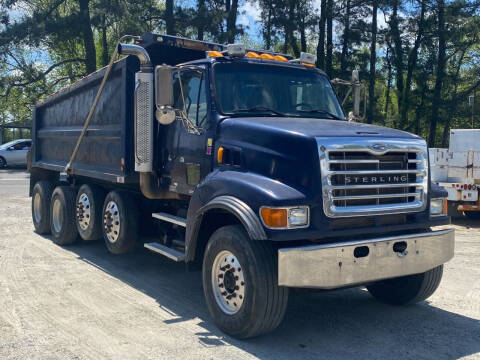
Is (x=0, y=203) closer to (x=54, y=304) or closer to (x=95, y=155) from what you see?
(x=95, y=155)

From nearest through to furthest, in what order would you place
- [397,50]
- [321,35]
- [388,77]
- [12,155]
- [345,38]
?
1. [321,35]
2. [345,38]
3. [12,155]
4. [397,50]
5. [388,77]

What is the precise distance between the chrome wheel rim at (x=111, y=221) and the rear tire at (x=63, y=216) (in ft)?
4.67

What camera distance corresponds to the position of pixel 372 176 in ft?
16.1

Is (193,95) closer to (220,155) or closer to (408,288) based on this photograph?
(220,155)

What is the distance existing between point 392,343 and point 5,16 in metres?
25.3

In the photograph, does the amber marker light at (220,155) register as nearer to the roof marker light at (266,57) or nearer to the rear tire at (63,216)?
the roof marker light at (266,57)

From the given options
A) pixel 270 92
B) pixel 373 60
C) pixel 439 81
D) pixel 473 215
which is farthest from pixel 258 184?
pixel 439 81

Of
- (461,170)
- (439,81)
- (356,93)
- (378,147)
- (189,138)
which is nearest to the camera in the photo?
(378,147)

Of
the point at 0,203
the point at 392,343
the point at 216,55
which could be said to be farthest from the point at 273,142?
the point at 0,203

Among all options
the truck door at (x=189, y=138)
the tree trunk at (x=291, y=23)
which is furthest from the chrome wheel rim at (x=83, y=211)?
the tree trunk at (x=291, y=23)

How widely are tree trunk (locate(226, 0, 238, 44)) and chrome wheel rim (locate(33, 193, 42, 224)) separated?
52.5 ft

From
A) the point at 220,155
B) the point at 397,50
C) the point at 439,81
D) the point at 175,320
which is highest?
the point at 397,50

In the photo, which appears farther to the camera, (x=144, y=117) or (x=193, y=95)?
(x=144, y=117)

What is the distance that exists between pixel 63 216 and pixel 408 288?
5725 mm
